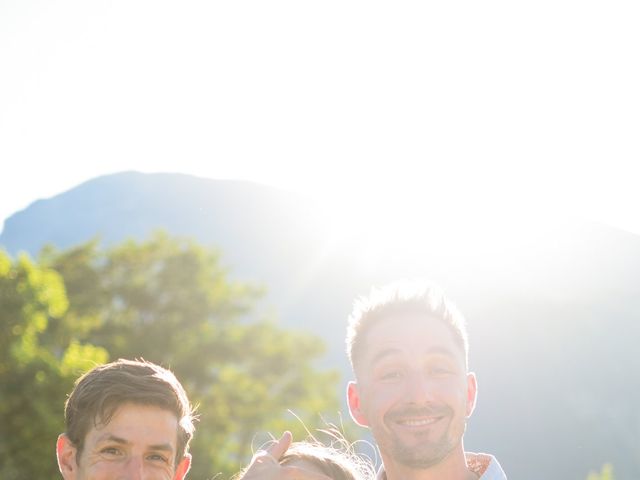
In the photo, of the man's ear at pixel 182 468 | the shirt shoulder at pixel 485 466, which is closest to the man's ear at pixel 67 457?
the man's ear at pixel 182 468

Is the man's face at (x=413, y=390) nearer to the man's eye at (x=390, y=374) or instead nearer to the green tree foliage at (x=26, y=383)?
the man's eye at (x=390, y=374)

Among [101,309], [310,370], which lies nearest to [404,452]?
[101,309]

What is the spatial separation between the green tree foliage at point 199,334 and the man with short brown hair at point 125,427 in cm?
2547

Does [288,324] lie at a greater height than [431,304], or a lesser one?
greater

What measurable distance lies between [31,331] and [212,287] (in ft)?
56.2

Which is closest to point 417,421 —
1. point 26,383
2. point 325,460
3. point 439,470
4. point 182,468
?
point 439,470

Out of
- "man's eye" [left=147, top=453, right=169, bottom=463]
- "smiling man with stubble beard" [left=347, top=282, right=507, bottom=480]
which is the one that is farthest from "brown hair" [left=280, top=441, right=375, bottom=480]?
"man's eye" [left=147, top=453, right=169, bottom=463]

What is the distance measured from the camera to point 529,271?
18100cm

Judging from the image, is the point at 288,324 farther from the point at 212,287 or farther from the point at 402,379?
the point at 402,379

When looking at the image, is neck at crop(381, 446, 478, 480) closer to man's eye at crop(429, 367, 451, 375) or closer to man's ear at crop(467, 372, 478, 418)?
man's ear at crop(467, 372, 478, 418)

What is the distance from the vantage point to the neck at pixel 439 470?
14.7 ft

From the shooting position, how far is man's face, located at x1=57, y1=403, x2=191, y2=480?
4.41 meters

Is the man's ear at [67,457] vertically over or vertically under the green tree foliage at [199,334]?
under

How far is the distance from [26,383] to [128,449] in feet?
53.0
